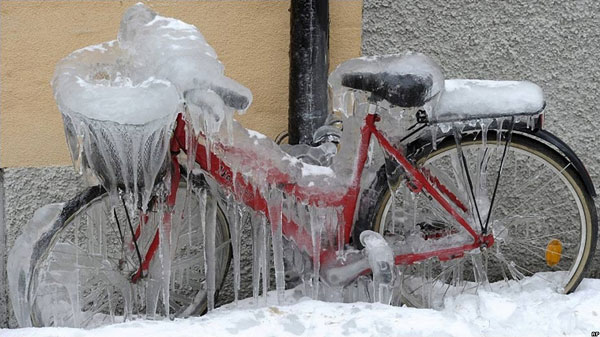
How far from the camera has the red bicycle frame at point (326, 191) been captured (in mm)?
3402

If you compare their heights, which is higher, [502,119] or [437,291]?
[502,119]

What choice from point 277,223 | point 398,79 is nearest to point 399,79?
point 398,79

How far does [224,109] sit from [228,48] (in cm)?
130

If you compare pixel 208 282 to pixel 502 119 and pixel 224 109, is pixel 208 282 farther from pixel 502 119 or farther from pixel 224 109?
pixel 502 119

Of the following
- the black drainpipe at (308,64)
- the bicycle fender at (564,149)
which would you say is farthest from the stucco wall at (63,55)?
the bicycle fender at (564,149)

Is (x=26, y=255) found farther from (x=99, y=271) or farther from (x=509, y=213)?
(x=509, y=213)

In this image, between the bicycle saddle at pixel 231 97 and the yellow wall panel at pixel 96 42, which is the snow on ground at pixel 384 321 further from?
the yellow wall panel at pixel 96 42

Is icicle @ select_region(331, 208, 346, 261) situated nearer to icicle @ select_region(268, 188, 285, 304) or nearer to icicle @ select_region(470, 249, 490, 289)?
icicle @ select_region(268, 188, 285, 304)

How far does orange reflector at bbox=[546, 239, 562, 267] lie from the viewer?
4.11m

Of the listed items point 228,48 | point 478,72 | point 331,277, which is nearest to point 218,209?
point 331,277

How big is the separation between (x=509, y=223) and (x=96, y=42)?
251 centimetres

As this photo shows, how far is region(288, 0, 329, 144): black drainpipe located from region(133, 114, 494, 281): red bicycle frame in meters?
0.67

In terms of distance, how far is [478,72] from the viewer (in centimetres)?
435

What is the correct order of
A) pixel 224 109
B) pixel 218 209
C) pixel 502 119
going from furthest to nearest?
1. pixel 218 209
2. pixel 502 119
3. pixel 224 109
